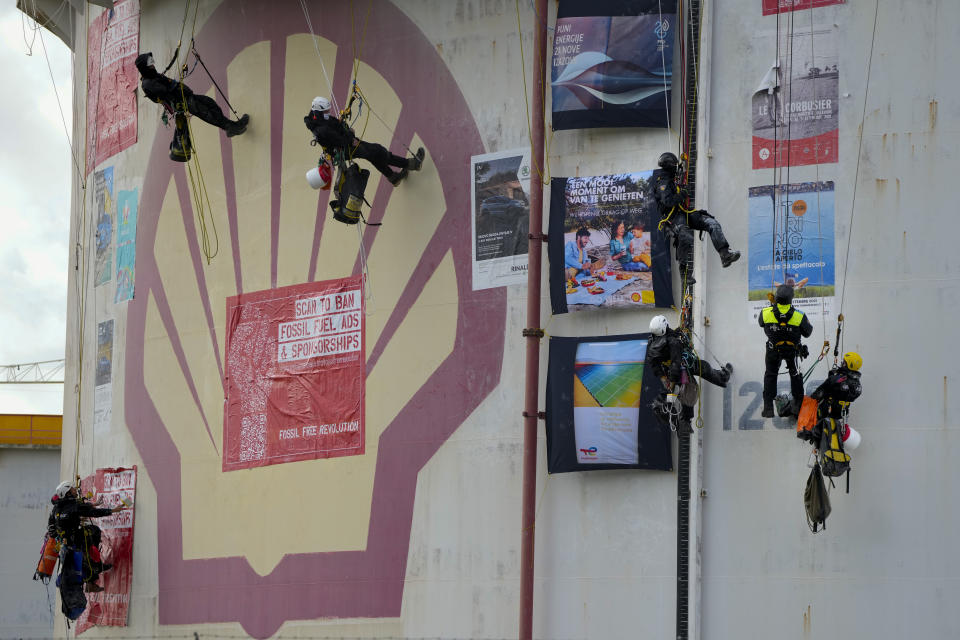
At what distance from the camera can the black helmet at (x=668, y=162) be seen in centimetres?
1435

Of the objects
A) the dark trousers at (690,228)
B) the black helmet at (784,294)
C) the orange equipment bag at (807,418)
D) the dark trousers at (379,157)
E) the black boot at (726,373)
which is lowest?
the orange equipment bag at (807,418)

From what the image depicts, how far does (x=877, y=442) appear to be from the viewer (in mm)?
14047

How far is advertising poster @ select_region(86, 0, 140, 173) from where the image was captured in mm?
20656

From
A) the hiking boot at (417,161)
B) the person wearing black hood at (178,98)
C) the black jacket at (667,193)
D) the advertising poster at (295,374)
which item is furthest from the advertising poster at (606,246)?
the person wearing black hood at (178,98)

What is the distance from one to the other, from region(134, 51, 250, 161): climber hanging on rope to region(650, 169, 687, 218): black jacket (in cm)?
678

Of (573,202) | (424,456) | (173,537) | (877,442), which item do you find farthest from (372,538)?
(877,442)

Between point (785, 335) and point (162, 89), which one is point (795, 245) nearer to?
point (785, 335)

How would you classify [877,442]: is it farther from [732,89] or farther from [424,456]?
[424,456]

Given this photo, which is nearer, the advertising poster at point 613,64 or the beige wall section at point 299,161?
the advertising poster at point 613,64

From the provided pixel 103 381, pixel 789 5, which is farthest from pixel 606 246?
pixel 103 381

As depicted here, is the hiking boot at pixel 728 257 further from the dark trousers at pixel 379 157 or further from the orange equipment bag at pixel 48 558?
the orange equipment bag at pixel 48 558

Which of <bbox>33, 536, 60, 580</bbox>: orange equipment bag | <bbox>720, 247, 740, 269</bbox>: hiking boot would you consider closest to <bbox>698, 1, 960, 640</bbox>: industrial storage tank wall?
<bbox>720, 247, 740, 269</bbox>: hiking boot

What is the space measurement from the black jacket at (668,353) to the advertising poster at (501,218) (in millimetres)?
2408

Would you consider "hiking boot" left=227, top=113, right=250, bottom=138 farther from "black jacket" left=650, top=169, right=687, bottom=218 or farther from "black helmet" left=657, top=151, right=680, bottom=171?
"black helmet" left=657, top=151, right=680, bottom=171
